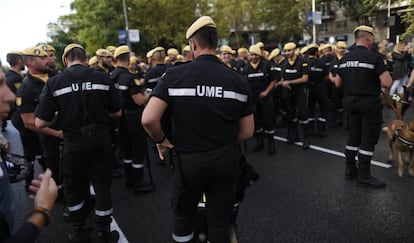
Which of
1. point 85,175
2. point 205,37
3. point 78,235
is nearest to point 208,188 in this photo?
point 205,37

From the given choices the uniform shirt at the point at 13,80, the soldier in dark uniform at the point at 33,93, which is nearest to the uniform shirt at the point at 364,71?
the soldier in dark uniform at the point at 33,93

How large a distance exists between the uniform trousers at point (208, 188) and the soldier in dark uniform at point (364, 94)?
9.37 ft

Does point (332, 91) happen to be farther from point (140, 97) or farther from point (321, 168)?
point (140, 97)

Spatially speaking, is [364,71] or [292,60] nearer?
[364,71]

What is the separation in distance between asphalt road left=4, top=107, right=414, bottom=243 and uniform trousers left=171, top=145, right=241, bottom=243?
1244mm

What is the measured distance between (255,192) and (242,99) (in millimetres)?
2720

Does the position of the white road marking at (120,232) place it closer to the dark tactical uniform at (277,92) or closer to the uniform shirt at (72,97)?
the uniform shirt at (72,97)

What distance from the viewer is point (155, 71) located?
612cm

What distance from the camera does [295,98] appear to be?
7.48 m

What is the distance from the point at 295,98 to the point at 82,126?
5178 millimetres

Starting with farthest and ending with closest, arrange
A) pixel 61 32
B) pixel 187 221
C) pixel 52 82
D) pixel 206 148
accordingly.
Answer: pixel 61 32, pixel 52 82, pixel 187 221, pixel 206 148

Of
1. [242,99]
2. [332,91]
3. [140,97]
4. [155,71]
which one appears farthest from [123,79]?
[332,91]

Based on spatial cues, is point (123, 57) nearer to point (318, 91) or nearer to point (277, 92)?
point (318, 91)

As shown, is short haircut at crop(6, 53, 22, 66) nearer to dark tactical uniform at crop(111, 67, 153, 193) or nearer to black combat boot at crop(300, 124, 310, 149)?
dark tactical uniform at crop(111, 67, 153, 193)
